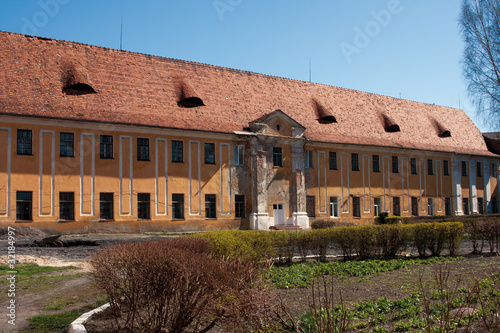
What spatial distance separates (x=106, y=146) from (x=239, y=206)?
9044 mm

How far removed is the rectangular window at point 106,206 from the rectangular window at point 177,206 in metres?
3.67

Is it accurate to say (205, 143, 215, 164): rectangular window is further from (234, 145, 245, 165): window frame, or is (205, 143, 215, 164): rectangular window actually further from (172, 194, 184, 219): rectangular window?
(172, 194, 184, 219): rectangular window

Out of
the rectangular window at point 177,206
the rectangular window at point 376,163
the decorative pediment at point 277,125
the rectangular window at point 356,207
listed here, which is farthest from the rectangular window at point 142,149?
the rectangular window at point 376,163

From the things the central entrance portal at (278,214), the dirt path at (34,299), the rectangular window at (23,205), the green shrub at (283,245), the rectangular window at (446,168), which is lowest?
the dirt path at (34,299)

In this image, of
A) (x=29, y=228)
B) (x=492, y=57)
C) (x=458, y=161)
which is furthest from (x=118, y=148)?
(x=458, y=161)

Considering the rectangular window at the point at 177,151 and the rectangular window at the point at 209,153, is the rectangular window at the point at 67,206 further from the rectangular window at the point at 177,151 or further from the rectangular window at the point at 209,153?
the rectangular window at the point at 209,153

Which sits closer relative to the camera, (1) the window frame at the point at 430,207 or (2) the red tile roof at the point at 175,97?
(2) the red tile roof at the point at 175,97

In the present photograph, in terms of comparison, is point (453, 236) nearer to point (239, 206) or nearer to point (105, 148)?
point (239, 206)

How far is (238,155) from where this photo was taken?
32.5 metres

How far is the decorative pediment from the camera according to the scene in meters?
32.9

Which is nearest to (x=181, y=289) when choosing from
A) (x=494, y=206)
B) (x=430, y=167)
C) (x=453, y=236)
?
(x=453, y=236)

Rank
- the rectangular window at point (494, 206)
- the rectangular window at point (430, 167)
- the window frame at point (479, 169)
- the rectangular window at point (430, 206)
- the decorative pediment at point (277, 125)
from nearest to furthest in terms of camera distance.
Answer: the decorative pediment at point (277, 125) < the rectangular window at point (430, 206) < the rectangular window at point (430, 167) < the window frame at point (479, 169) < the rectangular window at point (494, 206)

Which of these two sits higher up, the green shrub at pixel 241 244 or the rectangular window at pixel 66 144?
the rectangular window at pixel 66 144

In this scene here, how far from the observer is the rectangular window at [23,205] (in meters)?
25.1
